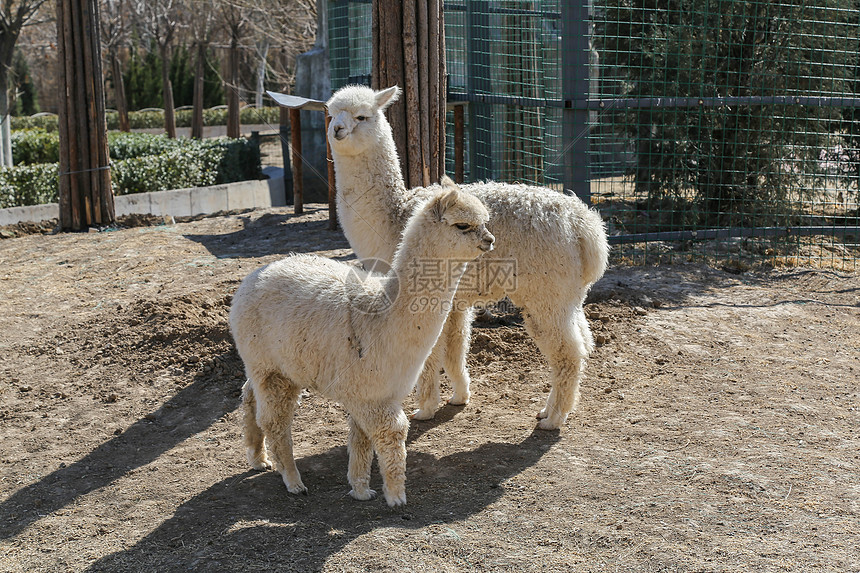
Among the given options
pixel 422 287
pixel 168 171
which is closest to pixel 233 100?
pixel 168 171

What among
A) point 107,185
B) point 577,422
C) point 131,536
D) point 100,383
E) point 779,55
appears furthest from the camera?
point 107,185

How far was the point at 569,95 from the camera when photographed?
8.21 meters

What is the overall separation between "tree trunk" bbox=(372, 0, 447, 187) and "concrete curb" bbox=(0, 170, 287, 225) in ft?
26.7

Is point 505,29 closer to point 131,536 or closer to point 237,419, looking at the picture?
point 237,419

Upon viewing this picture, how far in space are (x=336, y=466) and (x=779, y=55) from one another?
8.87m

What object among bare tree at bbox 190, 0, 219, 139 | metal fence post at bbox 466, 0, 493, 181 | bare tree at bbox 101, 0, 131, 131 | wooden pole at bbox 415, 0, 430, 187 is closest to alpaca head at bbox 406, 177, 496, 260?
wooden pole at bbox 415, 0, 430, 187

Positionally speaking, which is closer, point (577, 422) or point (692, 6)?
point (577, 422)

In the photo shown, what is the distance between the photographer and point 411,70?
247 inches

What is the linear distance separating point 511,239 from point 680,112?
4876mm

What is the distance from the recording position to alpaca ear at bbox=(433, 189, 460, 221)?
3.83 meters

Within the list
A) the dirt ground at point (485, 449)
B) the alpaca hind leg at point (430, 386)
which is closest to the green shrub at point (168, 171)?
the dirt ground at point (485, 449)

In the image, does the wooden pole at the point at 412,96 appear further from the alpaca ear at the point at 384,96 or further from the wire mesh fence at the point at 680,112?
the wire mesh fence at the point at 680,112

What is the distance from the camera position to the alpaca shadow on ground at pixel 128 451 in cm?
434

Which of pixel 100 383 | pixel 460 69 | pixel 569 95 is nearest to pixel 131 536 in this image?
pixel 100 383
